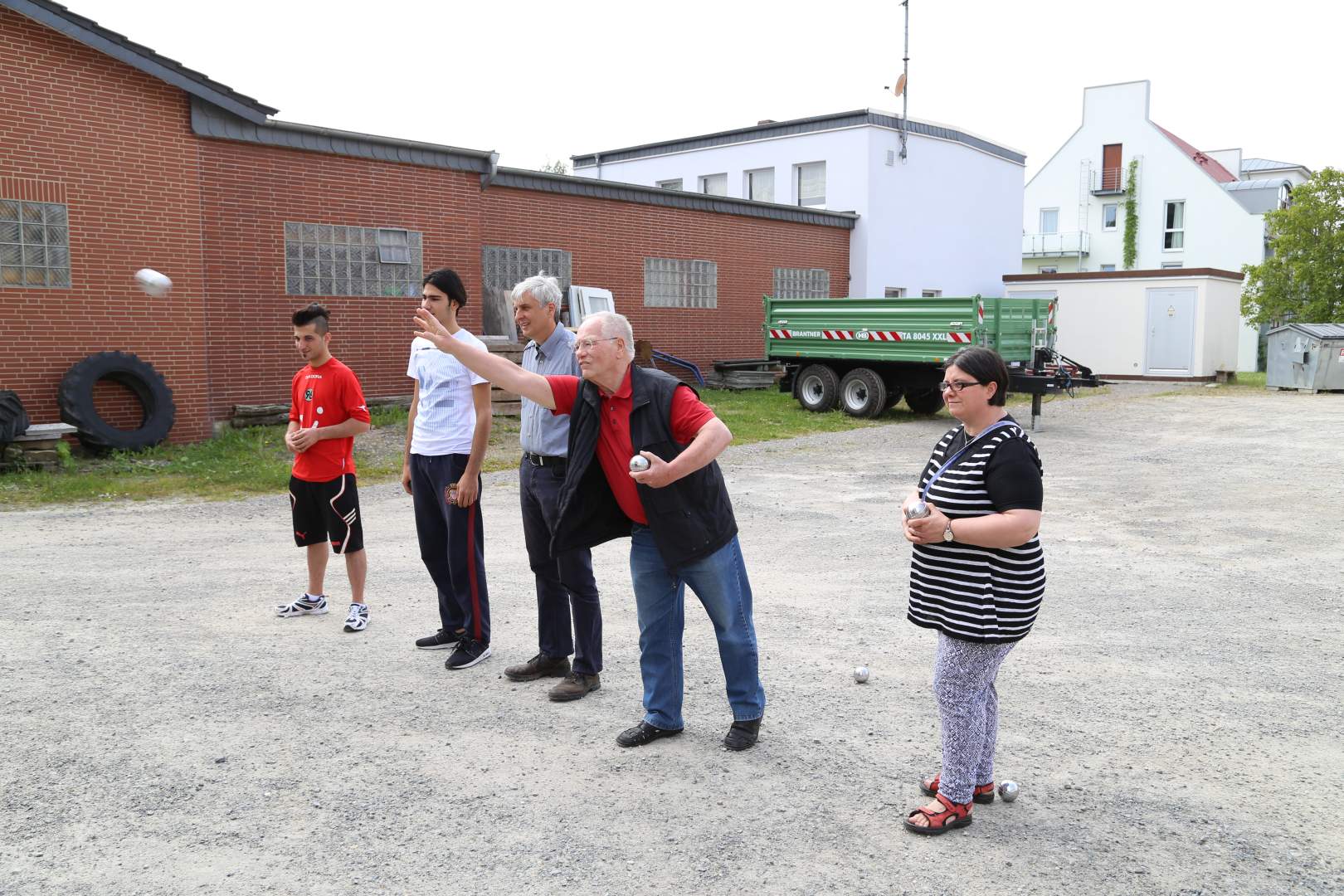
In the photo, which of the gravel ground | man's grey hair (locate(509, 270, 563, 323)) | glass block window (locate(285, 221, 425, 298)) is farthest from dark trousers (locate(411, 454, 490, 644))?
glass block window (locate(285, 221, 425, 298))

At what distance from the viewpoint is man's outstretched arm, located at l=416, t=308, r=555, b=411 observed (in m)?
4.01

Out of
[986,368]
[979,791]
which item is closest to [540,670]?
[979,791]

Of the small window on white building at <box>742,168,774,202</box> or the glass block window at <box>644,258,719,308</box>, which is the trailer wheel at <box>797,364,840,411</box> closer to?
the glass block window at <box>644,258,719,308</box>

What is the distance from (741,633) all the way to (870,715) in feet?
2.73

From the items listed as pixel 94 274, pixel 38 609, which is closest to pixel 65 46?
pixel 94 274

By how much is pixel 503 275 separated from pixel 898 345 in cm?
720

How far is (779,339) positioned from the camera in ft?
65.6

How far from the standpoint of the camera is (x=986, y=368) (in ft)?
11.1

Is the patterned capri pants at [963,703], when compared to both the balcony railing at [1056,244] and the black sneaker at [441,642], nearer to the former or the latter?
the black sneaker at [441,642]

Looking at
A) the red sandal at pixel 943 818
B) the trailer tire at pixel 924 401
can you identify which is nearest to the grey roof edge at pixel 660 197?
the trailer tire at pixel 924 401

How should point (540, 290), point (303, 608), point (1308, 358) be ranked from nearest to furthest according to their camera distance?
point (540, 290) < point (303, 608) < point (1308, 358)

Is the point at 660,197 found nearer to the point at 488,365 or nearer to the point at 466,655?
the point at 466,655

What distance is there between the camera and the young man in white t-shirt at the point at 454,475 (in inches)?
202

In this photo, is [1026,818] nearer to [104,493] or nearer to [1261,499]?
[1261,499]
